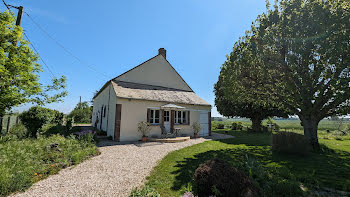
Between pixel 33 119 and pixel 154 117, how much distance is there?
819 centimetres

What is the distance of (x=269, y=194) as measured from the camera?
3461mm

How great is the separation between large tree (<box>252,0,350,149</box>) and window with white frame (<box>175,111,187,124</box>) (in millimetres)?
7774

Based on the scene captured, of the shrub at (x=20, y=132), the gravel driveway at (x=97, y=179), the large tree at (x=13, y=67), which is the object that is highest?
the large tree at (x=13, y=67)

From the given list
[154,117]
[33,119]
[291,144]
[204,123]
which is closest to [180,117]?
[154,117]

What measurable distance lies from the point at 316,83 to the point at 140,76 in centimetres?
1392

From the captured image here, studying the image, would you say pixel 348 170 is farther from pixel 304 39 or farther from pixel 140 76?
pixel 140 76

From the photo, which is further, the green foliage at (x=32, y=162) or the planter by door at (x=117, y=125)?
the planter by door at (x=117, y=125)

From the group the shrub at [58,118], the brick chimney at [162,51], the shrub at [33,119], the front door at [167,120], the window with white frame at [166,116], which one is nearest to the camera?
the shrub at [33,119]

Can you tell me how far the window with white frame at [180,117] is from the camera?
548 inches

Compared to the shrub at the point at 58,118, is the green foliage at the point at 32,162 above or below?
below

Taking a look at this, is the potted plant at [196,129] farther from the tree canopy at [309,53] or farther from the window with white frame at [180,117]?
the tree canopy at [309,53]

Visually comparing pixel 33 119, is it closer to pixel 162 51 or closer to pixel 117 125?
pixel 117 125

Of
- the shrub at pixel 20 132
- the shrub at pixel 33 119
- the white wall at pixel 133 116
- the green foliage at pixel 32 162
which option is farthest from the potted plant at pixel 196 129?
the shrub at pixel 20 132

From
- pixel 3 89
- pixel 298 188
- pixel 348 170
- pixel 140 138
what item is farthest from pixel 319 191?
pixel 3 89
